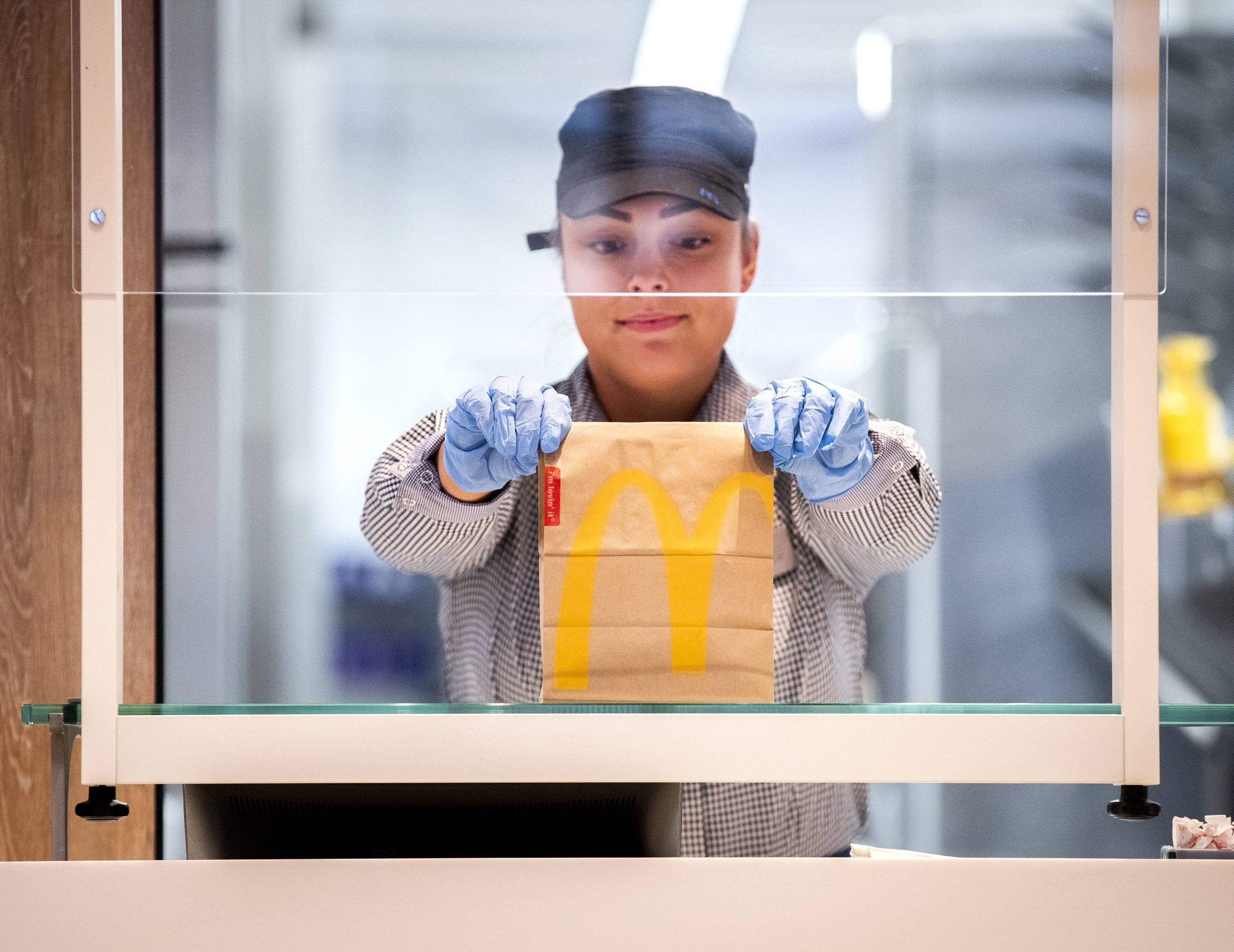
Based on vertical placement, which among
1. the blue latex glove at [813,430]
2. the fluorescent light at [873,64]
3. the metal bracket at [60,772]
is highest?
the fluorescent light at [873,64]

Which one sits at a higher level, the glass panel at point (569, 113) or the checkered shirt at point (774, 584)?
the glass panel at point (569, 113)

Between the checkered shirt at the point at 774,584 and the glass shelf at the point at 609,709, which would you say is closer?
the glass shelf at the point at 609,709

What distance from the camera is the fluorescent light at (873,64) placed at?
1.05 meters

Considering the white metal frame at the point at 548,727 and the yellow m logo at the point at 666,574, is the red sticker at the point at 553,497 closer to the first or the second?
the yellow m logo at the point at 666,574

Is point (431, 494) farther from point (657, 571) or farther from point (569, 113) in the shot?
point (569, 113)

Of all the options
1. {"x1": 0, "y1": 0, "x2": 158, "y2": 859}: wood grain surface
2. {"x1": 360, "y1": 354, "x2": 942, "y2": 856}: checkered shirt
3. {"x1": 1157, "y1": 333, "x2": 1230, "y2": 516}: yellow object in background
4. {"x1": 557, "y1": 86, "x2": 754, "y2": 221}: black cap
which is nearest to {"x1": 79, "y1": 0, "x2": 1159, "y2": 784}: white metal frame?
{"x1": 360, "y1": 354, "x2": 942, "y2": 856}: checkered shirt

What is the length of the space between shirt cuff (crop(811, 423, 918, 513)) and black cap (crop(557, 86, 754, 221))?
30cm

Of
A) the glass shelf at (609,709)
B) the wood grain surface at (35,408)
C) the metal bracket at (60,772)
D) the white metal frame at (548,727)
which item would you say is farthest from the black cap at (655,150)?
the wood grain surface at (35,408)

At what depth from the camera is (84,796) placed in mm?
1582

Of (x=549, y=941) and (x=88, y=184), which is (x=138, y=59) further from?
(x=549, y=941)

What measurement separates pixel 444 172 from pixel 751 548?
52cm

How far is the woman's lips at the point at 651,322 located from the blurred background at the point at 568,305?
84mm

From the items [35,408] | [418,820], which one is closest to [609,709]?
[418,820]

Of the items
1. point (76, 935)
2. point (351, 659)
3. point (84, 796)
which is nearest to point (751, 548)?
point (76, 935)
